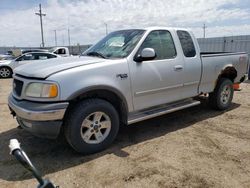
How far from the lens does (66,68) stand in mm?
3332

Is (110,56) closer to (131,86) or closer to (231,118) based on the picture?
(131,86)

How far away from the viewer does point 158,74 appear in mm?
4188

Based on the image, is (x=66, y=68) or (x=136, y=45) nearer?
(x=66, y=68)

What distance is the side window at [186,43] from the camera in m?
4.79

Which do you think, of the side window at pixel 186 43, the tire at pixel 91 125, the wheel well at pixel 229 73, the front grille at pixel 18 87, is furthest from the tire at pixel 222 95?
the front grille at pixel 18 87

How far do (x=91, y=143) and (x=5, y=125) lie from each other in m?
2.49

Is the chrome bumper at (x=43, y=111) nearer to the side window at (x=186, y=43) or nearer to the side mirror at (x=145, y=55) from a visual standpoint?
the side mirror at (x=145, y=55)

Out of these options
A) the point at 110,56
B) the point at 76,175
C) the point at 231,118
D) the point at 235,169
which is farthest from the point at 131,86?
the point at 231,118

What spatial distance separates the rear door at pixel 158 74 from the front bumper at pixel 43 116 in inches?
51.3

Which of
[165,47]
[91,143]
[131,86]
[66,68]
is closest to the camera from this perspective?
[66,68]

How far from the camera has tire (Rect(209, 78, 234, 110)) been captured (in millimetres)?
5669

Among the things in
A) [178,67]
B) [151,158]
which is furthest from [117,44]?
[151,158]

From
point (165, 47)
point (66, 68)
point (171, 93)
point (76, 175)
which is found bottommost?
point (76, 175)

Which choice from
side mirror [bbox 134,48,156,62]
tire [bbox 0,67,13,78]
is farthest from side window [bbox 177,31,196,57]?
tire [bbox 0,67,13,78]
